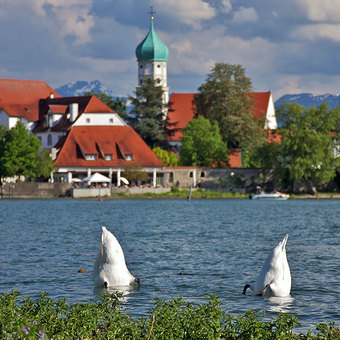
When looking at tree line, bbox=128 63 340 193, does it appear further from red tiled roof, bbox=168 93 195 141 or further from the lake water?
the lake water

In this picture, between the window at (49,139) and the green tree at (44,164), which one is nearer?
the green tree at (44,164)

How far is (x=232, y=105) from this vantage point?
101812mm

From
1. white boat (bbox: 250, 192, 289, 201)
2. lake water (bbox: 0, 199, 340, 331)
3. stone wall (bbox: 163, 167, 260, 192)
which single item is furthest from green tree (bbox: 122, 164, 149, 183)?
lake water (bbox: 0, 199, 340, 331)

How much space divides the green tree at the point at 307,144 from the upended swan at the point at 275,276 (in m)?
71.4

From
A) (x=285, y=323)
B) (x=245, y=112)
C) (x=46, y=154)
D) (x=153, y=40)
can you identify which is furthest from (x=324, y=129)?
(x=285, y=323)

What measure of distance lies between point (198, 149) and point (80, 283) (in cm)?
8134

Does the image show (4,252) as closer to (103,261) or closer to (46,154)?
(103,261)

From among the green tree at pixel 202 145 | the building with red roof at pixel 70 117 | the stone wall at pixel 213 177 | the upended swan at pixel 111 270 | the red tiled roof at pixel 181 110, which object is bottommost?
the upended swan at pixel 111 270

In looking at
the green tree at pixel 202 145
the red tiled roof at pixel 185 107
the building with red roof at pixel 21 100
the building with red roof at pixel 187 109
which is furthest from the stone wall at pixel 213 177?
the building with red roof at pixel 21 100

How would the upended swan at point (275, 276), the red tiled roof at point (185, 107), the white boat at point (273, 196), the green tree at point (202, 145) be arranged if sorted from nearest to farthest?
the upended swan at point (275, 276) < the white boat at point (273, 196) < the green tree at point (202, 145) < the red tiled roof at point (185, 107)

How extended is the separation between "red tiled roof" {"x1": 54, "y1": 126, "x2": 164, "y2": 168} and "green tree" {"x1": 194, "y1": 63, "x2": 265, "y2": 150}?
429 inches

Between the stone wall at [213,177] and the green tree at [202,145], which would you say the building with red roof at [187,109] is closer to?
the green tree at [202,145]

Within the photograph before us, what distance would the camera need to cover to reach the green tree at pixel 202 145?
99.2m

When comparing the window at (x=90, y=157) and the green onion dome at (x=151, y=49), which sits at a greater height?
the green onion dome at (x=151, y=49)
